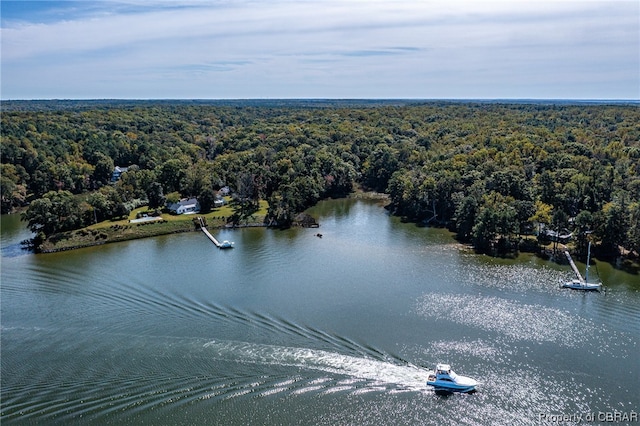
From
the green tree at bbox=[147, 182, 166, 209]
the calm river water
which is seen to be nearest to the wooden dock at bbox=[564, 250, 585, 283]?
the calm river water

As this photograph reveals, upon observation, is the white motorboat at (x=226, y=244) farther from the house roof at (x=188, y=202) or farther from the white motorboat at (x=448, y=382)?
the white motorboat at (x=448, y=382)

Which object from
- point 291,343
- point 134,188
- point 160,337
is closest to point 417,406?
point 291,343

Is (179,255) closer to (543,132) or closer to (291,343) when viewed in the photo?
(291,343)

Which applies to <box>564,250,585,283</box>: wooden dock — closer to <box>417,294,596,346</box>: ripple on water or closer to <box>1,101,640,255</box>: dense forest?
<box>1,101,640,255</box>: dense forest

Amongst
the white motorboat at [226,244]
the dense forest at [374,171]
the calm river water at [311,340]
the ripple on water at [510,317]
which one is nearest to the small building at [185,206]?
the dense forest at [374,171]

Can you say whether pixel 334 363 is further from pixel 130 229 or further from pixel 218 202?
pixel 218 202

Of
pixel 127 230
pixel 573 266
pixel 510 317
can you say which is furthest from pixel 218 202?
pixel 573 266
